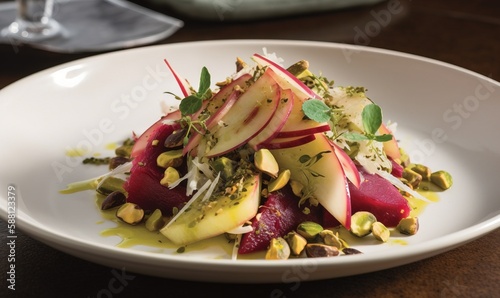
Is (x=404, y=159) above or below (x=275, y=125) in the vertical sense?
below

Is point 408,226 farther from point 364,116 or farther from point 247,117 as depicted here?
point 247,117

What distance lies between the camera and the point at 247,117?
1.81 meters

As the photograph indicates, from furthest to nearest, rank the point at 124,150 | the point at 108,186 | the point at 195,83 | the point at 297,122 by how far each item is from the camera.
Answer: the point at 195,83 < the point at 124,150 < the point at 108,186 < the point at 297,122

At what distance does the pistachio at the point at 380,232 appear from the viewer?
1.67 m

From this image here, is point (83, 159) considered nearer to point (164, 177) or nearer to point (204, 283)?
point (164, 177)

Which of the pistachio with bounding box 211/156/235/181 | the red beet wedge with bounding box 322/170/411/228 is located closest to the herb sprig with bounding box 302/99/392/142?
the red beet wedge with bounding box 322/170/411/228

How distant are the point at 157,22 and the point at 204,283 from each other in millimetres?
2122

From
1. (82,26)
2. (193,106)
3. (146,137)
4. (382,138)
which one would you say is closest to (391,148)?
Result: (382,138)

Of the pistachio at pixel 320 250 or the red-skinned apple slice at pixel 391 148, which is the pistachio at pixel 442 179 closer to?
the red-skinned apple slice at pixel 391 148

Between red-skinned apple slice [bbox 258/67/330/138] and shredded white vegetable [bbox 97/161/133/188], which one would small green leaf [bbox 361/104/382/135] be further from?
shredded white vegetable [bbox 97/161/133/188]

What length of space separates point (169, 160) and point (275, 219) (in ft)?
1.08

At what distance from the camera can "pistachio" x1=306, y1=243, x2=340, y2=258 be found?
1572mm

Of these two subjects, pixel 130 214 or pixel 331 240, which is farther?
pixel 130 214

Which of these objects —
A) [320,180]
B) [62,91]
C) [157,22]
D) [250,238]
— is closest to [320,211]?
[320,180]
